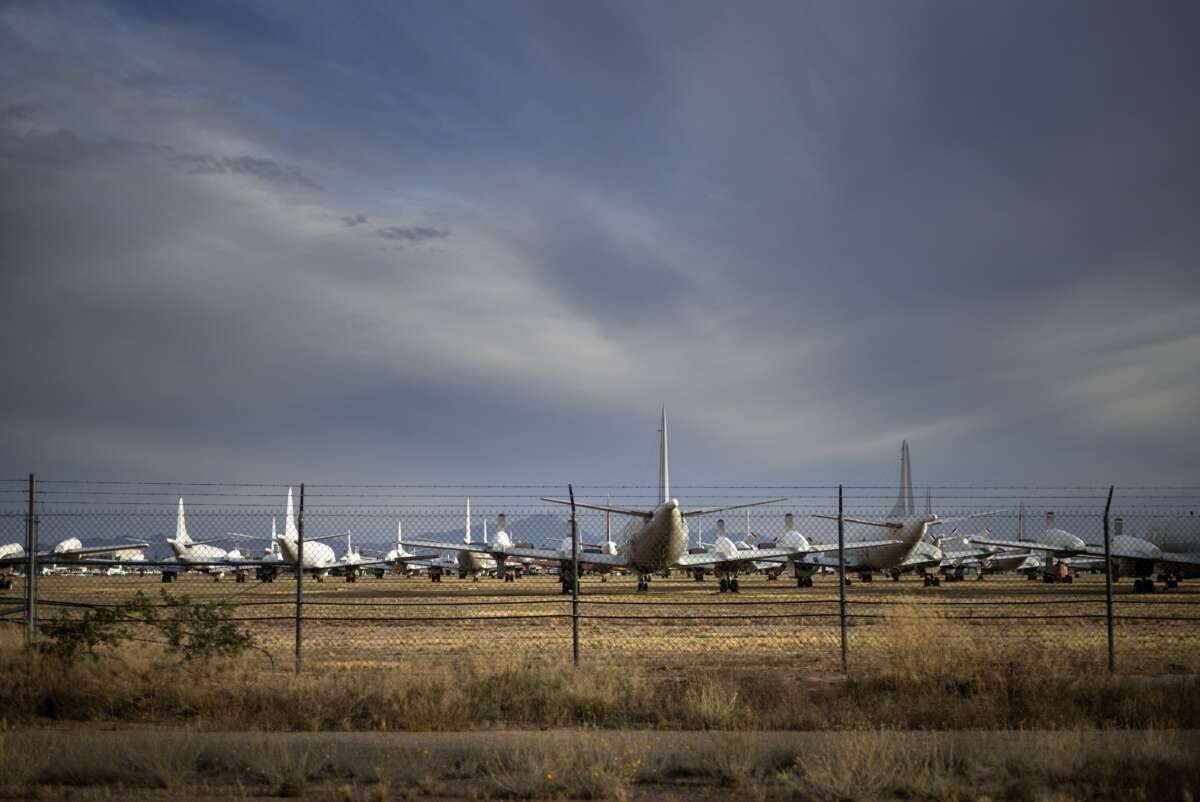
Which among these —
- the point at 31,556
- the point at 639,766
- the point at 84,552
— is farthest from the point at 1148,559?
the point at 31,556

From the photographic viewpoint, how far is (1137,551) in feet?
162

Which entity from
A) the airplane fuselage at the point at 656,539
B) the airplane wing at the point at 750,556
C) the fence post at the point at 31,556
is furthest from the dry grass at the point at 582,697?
the airplane wing at the point at 750,556

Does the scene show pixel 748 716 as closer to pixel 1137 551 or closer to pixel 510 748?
pixel 510 748

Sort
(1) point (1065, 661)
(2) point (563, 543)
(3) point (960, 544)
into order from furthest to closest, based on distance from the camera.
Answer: (3) point (960, 544), (2) point (563, 543), (1) point (1065, 661)

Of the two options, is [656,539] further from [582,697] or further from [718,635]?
[582,697]

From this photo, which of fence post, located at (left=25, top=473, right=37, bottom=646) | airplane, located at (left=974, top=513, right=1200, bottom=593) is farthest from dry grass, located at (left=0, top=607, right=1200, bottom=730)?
airplane, located at (left=974, top=513, right=1200, bottom=593)

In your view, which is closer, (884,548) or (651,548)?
(651,548)

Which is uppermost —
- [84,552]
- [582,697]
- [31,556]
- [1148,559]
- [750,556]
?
[31,556]

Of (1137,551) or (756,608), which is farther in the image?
(1137,551)

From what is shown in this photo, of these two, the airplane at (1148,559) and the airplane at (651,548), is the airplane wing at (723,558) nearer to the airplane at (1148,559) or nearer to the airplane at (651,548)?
the airplane at (651,548)

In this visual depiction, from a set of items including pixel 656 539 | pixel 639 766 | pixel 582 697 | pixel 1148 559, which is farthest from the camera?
pixel 1148 559

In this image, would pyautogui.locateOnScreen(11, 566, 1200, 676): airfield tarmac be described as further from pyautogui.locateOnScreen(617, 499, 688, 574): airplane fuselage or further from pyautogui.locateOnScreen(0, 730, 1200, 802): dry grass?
pyautogui.locateOnScreen(617, 499, 688, 574): airplane fuselage

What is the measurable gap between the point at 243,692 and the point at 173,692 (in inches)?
37.7

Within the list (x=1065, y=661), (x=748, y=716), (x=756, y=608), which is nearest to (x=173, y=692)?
(x=748, y=716)
